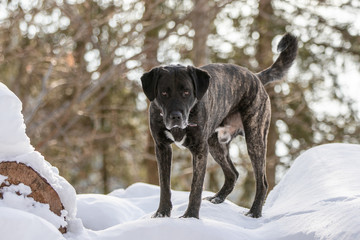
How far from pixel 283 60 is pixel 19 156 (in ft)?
11.6

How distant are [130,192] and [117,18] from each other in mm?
5247

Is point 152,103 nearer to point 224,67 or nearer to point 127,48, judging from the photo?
point 224,67

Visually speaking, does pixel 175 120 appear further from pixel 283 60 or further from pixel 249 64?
pixel 249 64

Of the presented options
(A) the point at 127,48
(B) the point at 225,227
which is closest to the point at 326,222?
(B) the point at 225,227

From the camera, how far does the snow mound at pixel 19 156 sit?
3893mm

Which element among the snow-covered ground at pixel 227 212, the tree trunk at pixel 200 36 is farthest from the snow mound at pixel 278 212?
the tree trunk at pixel 200 36

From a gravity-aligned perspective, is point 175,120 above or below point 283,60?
A: above

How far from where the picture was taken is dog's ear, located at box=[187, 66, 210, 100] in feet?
15.2

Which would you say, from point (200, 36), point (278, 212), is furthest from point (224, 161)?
point (200, 36)

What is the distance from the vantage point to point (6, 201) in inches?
149

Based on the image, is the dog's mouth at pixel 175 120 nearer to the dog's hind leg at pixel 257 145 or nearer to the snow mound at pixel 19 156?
the snow mound at pixel 19 156

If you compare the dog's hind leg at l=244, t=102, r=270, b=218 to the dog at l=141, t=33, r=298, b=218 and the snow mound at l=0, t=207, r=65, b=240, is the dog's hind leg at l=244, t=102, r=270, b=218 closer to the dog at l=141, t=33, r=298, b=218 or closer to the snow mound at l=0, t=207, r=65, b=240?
the dog at l=141, t=33, r=298, b=218

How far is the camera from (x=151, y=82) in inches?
185

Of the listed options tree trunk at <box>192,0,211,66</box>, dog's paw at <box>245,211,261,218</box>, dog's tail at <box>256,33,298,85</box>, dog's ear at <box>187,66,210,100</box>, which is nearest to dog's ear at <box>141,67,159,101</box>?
dog's ear at <box>187,66,210,100</box>
